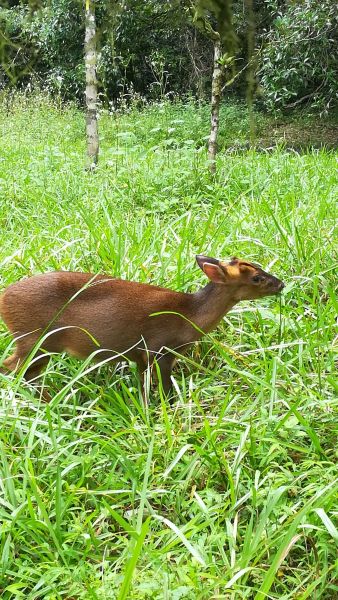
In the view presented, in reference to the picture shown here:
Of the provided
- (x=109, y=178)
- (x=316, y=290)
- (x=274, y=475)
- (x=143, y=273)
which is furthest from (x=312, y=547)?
(x=109, y=178)

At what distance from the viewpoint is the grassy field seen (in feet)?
7.49

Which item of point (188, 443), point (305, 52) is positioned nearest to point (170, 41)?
point (305, 52)

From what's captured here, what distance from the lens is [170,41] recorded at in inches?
299

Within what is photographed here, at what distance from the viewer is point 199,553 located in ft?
7.66

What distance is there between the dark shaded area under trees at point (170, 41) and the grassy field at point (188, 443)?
1071 millimetres

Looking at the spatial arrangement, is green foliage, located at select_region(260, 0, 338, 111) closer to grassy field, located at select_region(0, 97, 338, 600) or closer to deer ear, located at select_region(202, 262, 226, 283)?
grassy field, located at select_region(0, 97, 338, 600)

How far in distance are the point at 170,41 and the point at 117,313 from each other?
4980 mm

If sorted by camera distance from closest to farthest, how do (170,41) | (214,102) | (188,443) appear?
(188,443), (214,102), (170,41)

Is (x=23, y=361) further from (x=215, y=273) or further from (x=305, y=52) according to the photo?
(x=305, y=52)

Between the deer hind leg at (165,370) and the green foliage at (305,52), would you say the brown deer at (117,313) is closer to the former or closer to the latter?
the deer hind leg at (165,370)

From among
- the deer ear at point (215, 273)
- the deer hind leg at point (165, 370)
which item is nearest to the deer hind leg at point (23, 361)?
the deer hind leg at point (165, 370)

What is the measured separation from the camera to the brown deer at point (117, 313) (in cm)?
342

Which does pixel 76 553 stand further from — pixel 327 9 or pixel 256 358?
pixel 327 9

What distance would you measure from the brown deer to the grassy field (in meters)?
0.13
